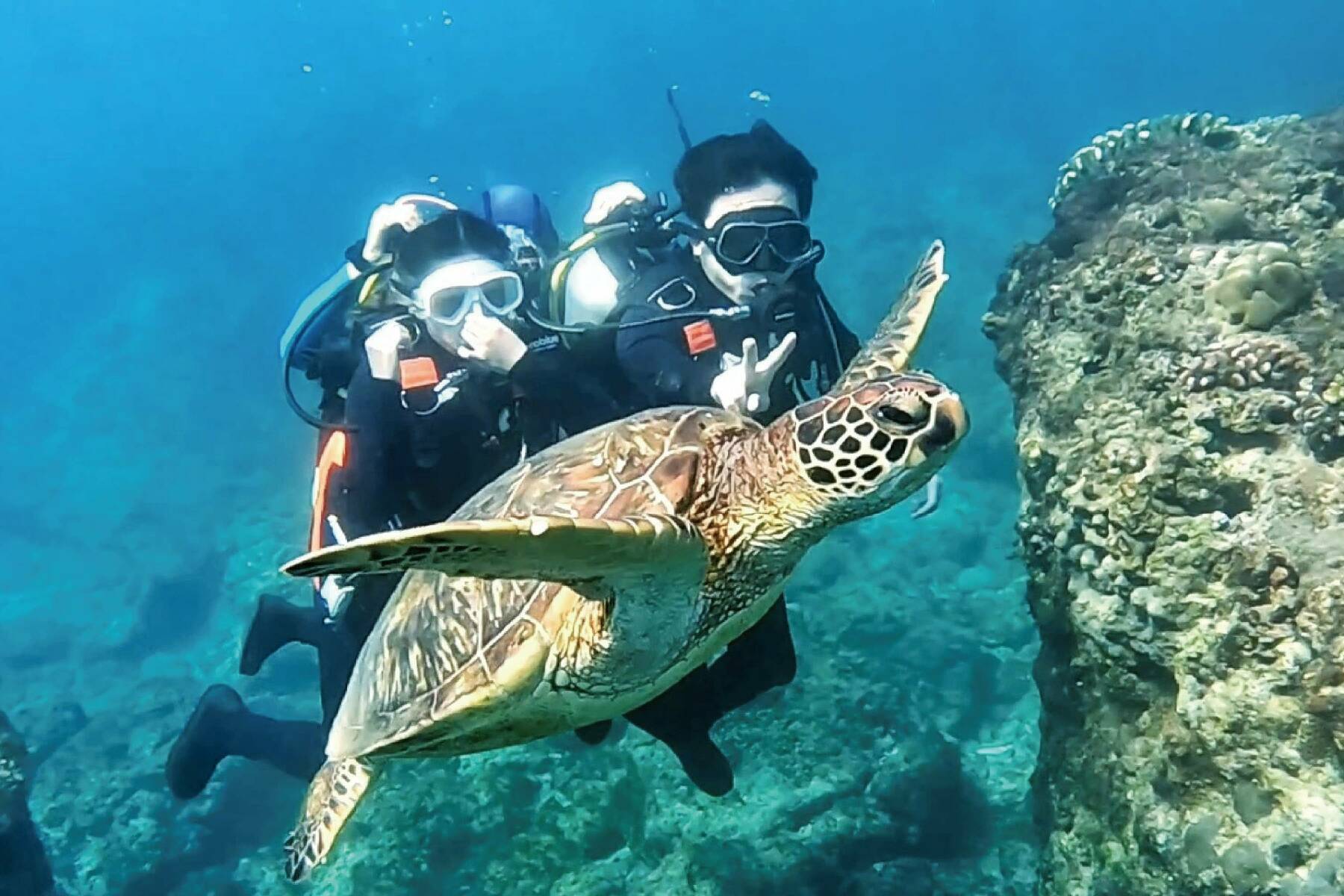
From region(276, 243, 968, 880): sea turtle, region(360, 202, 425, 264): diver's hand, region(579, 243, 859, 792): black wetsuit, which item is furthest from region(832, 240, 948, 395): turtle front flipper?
region(360, 202, 425, 264): diver's hand

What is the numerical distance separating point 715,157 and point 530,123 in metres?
60.5

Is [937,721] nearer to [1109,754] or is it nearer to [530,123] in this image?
[1109,754]

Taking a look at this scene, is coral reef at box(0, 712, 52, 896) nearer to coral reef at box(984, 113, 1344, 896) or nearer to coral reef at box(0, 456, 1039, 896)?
coral reef at box(0, 456, 1039, 896)

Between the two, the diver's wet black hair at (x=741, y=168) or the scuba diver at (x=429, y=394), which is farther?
the diver's wet black hair at (x=741, y=168)

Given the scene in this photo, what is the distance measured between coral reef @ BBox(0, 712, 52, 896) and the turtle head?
529 cm

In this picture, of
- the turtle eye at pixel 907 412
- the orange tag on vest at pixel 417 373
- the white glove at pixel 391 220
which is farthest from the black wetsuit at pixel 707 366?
A: the turtle eye at pixel 907 412

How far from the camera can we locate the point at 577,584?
2137 mm

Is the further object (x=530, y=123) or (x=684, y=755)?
(x=530, y=123)

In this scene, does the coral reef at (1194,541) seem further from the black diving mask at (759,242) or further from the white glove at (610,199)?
the white glove at (610,199)

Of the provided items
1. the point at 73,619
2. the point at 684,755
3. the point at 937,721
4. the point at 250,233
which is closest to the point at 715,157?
the point at 684,755

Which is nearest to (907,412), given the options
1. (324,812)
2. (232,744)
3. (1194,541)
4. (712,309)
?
(1194,541)

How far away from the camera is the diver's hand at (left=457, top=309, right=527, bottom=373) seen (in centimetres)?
384

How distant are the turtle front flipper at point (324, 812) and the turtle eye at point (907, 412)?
2.55 metres

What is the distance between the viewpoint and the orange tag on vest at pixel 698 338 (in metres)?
3.74
